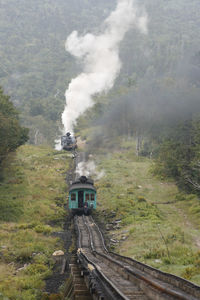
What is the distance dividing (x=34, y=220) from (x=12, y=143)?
11264 millimetres

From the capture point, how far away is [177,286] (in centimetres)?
909

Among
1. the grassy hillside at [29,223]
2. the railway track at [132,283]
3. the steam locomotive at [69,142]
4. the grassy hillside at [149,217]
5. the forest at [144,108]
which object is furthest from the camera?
the steam locomotive at [69,142]

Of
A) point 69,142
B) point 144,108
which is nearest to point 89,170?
point 69,142

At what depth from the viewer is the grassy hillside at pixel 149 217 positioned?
17.1m

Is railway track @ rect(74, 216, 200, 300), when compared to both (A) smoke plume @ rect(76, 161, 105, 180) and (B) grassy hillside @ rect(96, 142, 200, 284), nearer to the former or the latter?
(B) grassy hillside @ rect(96, 142, 200, 284)

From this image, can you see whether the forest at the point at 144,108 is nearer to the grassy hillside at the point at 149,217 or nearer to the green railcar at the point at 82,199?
the grassy hillside at the point at 149,217

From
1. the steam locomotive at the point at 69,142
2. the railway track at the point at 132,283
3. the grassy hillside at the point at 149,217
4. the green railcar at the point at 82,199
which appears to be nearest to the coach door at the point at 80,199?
the green railcar at the point at 82,199

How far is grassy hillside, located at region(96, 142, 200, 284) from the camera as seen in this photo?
17.1 meters

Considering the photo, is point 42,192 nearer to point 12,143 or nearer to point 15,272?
point 12,143

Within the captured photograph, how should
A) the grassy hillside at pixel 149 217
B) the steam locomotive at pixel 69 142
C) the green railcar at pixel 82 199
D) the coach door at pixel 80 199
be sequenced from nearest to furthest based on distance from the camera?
the grassy hillside at pixel 149 217
the green railcar at pixel 82 199
the coach door at pixel 80 199
the steam locomotive at pixel 69 142

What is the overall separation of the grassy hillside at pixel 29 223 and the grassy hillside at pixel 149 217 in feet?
16.9

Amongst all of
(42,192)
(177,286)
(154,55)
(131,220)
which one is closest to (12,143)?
(42,192)

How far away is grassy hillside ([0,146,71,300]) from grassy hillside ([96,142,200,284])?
16.9 feet

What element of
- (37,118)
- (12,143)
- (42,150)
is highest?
(37,118)
